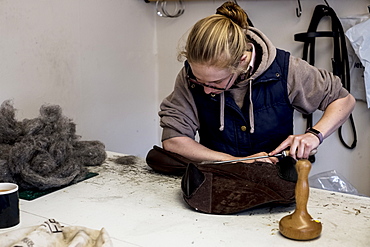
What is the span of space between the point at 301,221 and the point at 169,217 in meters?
0.35

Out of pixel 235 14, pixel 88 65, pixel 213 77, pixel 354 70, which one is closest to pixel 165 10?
pixel 88 65

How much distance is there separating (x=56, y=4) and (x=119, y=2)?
0.47 metres

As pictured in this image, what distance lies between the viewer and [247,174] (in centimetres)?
126

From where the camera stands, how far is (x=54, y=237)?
0.98 meters

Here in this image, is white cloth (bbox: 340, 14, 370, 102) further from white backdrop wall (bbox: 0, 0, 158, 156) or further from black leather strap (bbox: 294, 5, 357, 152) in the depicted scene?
white backdrop wall (bbox: 0, 0, 158, 156)

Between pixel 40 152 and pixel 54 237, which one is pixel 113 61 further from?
pixel 54 237

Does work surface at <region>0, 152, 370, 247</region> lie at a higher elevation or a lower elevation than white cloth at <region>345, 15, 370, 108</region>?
lower

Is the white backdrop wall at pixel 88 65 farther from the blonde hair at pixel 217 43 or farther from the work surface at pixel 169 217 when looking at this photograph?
the blonde hair at pixel 217 43

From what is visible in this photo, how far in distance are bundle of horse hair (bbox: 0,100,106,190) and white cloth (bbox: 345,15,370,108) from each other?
4.35 ft

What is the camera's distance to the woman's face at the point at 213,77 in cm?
137

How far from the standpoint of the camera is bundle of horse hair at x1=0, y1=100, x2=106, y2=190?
137cm

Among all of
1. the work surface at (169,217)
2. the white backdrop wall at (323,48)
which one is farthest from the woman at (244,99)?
the white backdrop wall at (323,48)

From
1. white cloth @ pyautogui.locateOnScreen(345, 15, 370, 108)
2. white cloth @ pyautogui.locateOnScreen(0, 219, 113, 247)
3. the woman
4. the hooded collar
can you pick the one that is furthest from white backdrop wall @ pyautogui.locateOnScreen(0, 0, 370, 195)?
white cloth @ pyautogui.locateOnScreen(0, 219, 113, 247)

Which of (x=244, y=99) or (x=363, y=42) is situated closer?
(x=244, y=99)
